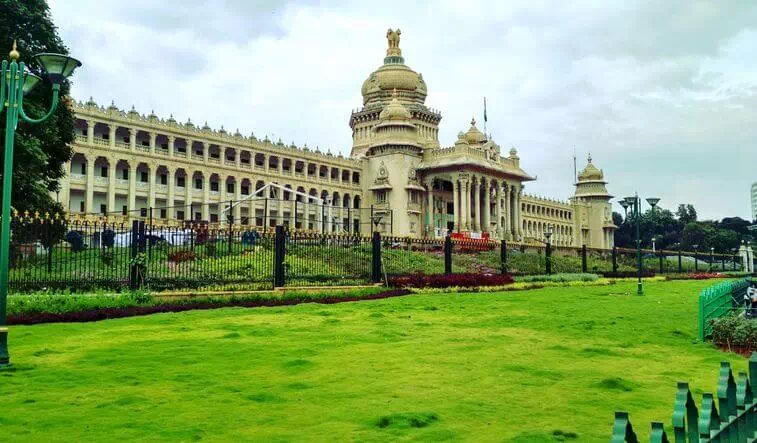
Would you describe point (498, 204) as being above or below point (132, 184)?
below

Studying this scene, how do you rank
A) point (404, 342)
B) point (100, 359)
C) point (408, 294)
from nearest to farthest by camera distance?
point (100, 359) < point (404, 342) < point (408, 294)

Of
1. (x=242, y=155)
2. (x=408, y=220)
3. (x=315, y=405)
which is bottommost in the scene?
(x=315, y=405)

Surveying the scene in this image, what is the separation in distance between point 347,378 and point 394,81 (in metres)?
66.8

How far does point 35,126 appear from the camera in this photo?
24.0 metres

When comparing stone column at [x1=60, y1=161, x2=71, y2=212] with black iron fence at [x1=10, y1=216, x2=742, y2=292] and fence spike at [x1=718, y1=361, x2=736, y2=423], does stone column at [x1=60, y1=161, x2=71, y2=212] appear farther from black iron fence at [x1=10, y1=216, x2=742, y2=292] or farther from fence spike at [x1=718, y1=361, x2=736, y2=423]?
fence spike at [x1=718, y1=361, x2=736, y2=423]

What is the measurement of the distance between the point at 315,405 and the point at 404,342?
140 inches

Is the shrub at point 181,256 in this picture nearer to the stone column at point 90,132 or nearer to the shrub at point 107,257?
the shrub at point 107,257

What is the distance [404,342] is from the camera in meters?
9.57

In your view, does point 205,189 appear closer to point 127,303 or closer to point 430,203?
point 430,203

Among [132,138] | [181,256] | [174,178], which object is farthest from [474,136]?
[181,256]

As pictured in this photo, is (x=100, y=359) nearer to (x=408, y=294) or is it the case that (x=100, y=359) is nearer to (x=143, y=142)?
(x=408, y=294)

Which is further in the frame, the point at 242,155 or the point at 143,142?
the point at 242,155

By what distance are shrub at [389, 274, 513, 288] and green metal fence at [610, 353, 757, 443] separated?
58.2ft

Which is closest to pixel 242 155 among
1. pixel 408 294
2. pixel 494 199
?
pixel 494 199
